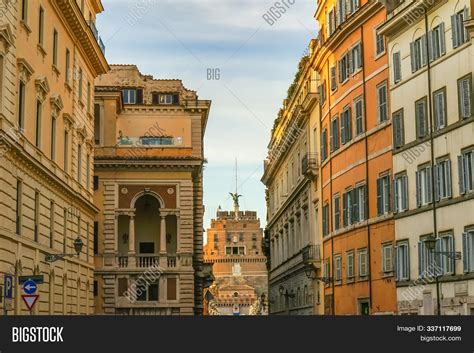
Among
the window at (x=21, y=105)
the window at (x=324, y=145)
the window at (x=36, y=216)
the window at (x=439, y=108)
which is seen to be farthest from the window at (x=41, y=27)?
the window at (x=324, y=145)

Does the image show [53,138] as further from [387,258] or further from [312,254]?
[312,254]

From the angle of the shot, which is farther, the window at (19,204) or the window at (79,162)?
the window at (79,162)

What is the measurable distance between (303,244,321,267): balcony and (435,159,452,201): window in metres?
19.6

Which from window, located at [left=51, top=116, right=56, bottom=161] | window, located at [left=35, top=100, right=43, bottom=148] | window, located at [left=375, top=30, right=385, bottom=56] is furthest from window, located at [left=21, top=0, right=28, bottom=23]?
window, located at [left=375, top=30, right=385, bottom=56]

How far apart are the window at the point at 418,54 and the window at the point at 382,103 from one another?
3.46 m

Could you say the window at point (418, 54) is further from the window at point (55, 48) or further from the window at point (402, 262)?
the window at point (55, 48)

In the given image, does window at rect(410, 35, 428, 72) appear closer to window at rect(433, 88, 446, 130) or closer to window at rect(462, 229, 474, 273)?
window at rect(433, 88, 446, 130)

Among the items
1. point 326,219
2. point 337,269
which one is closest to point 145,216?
point 326,219

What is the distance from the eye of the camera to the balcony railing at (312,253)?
6000 centimetres

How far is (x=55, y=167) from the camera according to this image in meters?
45.8

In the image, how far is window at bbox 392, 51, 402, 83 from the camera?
45312 millimetres

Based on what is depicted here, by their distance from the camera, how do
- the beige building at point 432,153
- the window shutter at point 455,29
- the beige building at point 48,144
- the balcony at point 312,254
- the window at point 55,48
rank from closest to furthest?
the beige building at point 48,144, the beige building at point 432,153, the window shutter at point 455,29, the window at point 55,48, the balcony at point 312,254
